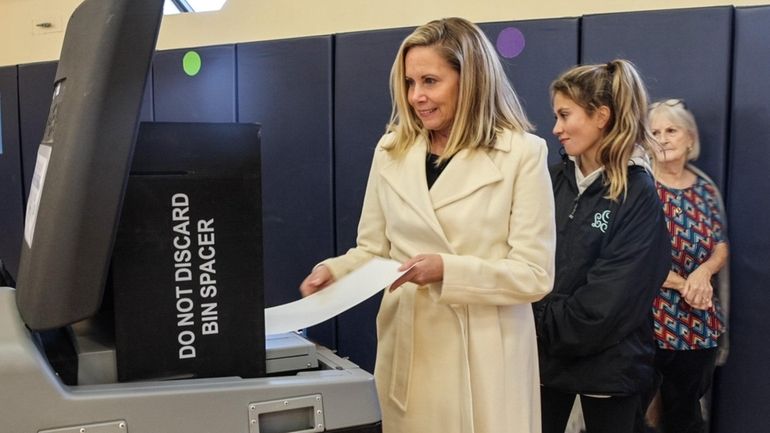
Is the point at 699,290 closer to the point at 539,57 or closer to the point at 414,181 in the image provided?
the point at 539,57

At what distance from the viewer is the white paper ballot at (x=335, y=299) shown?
106 cm

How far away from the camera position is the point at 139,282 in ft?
2.90

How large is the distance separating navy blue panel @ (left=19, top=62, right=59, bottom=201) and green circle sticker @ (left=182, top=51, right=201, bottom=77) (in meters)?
0.78

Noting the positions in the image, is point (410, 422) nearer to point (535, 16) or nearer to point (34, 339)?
point (34, 339)

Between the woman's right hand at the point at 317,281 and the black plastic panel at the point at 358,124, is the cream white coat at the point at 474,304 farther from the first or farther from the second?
the black plastic panel at the point at 358,124

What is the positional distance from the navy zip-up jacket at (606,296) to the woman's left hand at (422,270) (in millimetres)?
567

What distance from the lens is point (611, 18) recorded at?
234cm

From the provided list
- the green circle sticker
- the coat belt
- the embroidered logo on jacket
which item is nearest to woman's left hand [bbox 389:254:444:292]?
the coat belt

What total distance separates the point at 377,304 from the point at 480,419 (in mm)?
1479

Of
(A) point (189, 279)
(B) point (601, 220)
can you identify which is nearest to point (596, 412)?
(B) point (601, 220)

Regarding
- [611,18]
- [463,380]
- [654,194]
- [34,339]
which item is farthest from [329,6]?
[34,339]

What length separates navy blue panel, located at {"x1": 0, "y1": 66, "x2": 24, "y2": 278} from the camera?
139 inches

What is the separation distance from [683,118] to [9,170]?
319 cm

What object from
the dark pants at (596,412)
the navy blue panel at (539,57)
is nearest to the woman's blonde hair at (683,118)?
the navy blue panel at (539,57)
